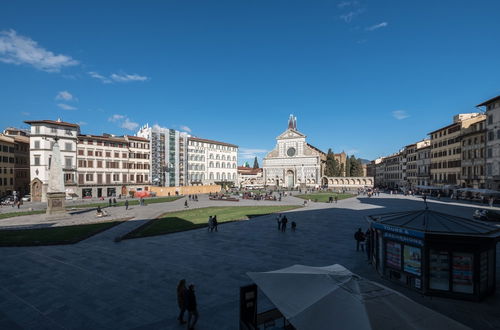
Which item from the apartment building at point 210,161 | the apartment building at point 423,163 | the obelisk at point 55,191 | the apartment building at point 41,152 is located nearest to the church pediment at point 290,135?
the apartment building at point 210,161

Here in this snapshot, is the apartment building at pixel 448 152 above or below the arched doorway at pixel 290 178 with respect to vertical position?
above

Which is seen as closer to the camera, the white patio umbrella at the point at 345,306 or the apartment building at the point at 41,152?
the white patio umbrella at the point at 345,306

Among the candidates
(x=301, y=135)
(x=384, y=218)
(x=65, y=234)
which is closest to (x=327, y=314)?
(x=384, y=218)

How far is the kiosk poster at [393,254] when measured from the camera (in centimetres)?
1098

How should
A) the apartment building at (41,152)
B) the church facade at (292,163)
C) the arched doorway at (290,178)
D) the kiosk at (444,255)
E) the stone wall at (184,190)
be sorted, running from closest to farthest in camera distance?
the kiosk at (444,255)
the apartment building at (41,152)
the stone wall at (184,190)
the church facade at (292,163)
the arched doorway at (290,178)

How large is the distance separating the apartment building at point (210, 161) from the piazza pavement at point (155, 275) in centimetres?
6209

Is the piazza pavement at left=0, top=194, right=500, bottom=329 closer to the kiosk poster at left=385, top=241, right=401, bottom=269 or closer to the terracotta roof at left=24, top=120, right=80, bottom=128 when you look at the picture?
the kiosk poster at left=385, top=241, right=401, bottom=269

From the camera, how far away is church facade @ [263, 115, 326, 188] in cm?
9456

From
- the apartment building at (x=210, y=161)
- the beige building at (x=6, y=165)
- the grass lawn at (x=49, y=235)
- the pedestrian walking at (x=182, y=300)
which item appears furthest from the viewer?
the apartment building at (x=210, y=161)

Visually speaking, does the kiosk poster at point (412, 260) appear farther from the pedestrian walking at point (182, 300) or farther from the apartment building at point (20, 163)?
the apartment building at point (20, 163)

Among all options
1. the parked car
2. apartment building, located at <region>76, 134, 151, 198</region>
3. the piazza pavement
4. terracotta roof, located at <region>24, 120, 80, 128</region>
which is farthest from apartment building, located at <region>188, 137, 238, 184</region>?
the parked car

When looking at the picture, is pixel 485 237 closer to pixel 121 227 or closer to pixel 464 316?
pixel 464 316

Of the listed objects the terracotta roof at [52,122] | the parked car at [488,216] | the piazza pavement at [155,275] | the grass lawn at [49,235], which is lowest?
the grass lawn at [49,235]

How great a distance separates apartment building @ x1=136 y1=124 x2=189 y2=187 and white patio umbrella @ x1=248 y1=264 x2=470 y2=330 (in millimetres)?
70990
